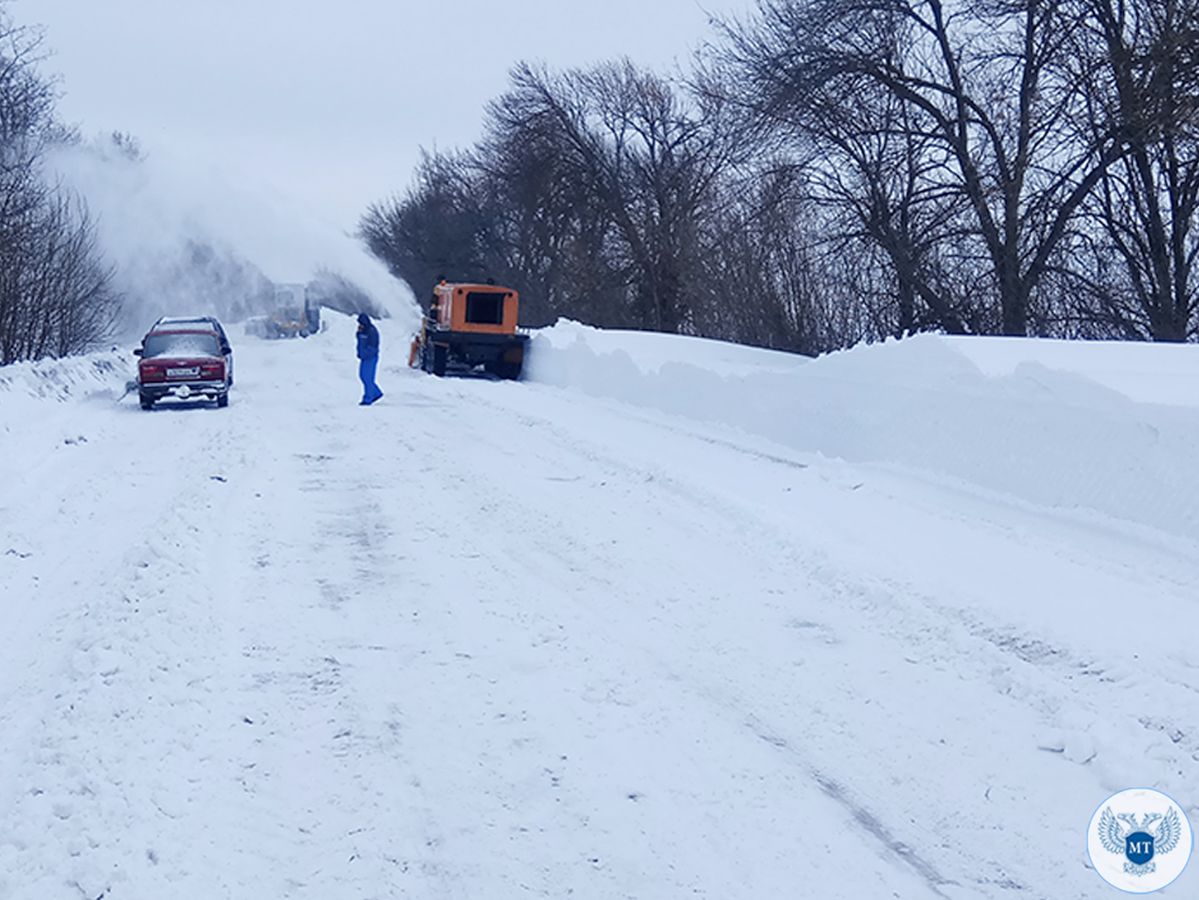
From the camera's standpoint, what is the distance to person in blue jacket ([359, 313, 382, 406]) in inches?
888

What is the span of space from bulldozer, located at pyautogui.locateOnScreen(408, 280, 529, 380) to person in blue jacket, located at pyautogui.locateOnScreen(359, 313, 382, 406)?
8.05 meters

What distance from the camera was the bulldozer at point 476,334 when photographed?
104ft

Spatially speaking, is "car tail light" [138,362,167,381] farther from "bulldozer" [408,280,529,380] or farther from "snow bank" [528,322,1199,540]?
"snow bank" [528,322,1199,540]

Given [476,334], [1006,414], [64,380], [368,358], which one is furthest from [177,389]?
[1006,414]

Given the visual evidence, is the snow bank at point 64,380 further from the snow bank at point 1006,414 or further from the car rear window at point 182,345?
the snow bank at point 1006,414

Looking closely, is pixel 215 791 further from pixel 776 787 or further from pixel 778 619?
pixel 778 619

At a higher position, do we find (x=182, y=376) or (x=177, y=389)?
(x=182, y=376)

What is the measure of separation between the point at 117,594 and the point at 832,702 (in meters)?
4.71

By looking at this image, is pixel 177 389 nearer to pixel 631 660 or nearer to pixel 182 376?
pixel 182 376

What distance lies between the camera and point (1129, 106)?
17.3 meters

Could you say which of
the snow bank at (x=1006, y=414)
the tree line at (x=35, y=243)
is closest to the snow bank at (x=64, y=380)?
the tree line at (x=35, y=243)

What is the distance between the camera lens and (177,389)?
2302cm

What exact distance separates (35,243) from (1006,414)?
24.0 m

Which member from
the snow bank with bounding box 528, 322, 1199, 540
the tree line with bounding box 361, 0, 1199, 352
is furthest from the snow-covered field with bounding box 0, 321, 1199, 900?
the tree line with bounding box 361, 0, 1199, 352
